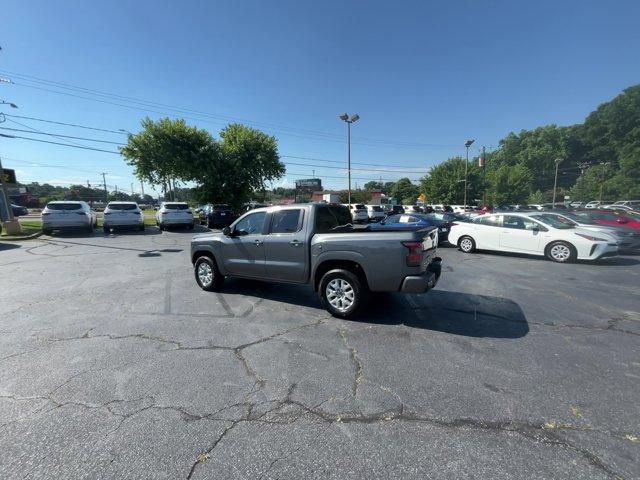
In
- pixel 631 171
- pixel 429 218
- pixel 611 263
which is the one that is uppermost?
pixel 631 171

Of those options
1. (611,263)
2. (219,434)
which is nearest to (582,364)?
(219,434)

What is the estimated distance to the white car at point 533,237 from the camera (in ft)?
28.7

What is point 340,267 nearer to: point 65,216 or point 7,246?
point 7,246

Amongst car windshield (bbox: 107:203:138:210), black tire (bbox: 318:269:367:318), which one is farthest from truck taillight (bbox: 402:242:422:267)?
car windshield (bbox: 107:203:138:210)

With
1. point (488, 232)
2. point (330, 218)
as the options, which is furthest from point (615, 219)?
point (330, 218)

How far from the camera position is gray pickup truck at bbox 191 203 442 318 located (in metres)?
4.31

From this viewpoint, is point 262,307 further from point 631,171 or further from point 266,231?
point 631,171

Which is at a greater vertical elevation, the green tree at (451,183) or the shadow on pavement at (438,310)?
the green tree at (451,183)

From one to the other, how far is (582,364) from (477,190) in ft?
185

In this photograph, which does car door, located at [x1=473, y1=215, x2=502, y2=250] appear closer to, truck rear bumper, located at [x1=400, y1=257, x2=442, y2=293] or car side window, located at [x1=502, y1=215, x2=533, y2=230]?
car side window, located at [x1=502, y1=215, x2=533, y2=230]

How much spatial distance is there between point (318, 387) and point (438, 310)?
2.97m

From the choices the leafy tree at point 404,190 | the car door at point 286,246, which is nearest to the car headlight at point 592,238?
the car door at point 286,246

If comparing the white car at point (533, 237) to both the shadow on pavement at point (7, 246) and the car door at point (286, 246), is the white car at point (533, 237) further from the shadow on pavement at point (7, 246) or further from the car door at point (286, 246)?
the shadow on pavement at point (7, 246)

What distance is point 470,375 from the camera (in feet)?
10.3
